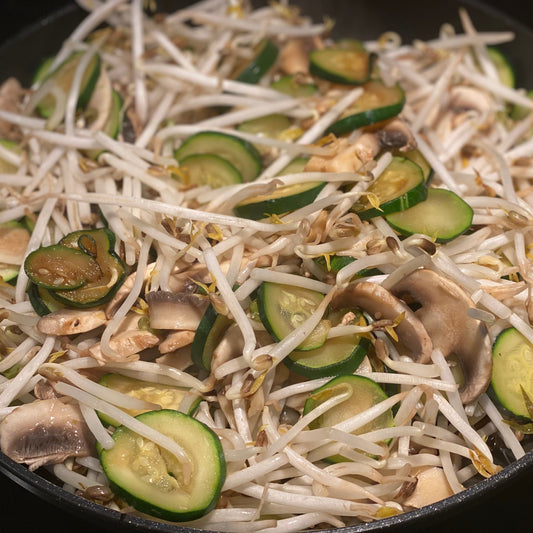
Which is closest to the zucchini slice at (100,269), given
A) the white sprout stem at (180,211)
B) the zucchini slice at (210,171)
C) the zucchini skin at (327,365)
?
the white sprout stem at (180,211)

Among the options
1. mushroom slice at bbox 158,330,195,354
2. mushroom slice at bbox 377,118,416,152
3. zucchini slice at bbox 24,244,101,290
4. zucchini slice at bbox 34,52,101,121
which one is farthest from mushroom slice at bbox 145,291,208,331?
zucchini slice at bbox 34,52,101,121

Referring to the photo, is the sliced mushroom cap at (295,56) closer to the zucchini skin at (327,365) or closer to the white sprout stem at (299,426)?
the zucchini skin at (327,365)

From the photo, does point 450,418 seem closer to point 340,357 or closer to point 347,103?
point 340,357

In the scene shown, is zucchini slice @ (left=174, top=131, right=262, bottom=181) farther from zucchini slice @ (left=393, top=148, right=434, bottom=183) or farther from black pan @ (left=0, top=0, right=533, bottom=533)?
black pan @ (left=0, top=0, right=533, bottom=533)

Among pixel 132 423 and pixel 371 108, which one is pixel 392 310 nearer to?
pixel 132 423

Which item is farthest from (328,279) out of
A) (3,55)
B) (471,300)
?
(3,55)

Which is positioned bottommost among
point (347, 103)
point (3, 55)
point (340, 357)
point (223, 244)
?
point (340, 357)
